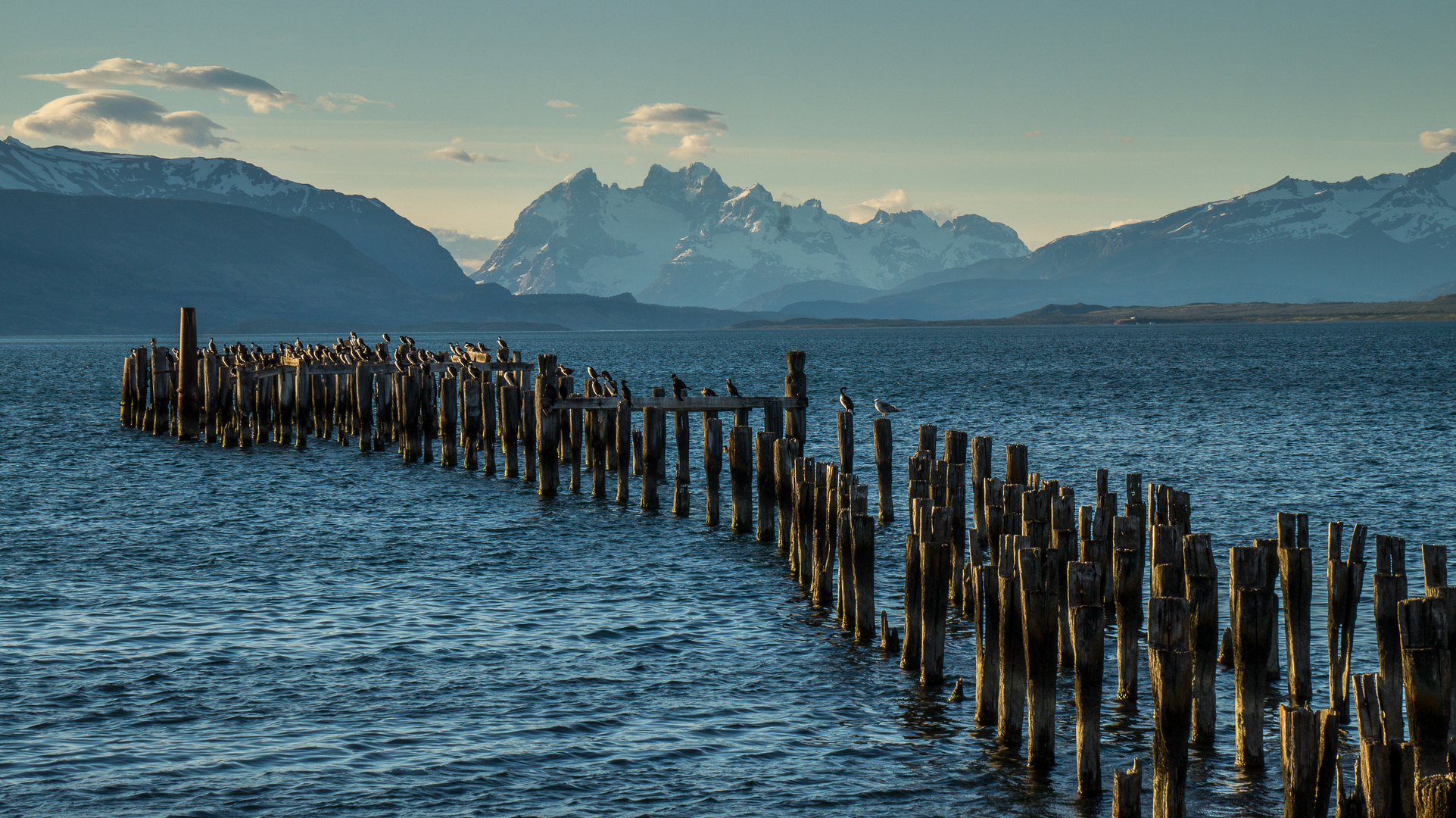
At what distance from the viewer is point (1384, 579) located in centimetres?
1103

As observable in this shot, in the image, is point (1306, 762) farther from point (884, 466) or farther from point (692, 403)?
point (692, 403)

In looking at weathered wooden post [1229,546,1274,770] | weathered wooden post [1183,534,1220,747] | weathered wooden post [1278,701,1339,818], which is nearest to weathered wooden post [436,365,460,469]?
weathered wooden post [1183,534,1220,747]

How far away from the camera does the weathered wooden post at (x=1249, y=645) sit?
10.9m

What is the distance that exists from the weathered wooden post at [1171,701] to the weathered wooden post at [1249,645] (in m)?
1.05

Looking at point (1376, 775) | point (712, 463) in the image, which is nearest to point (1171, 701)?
point (1376, 775)

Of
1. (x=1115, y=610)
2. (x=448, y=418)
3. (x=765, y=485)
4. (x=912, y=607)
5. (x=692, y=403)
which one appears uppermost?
(x=692, y=403)

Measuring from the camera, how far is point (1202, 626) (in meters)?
11.3

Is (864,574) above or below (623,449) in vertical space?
below

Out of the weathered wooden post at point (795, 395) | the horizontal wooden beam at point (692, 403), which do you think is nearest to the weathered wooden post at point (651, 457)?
the horizontal wooden beam at point (692, 403)

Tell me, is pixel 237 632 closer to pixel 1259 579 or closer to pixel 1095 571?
pixel 1095 571

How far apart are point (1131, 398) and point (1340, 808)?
5973 cm

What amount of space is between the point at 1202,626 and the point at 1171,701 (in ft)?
4.92

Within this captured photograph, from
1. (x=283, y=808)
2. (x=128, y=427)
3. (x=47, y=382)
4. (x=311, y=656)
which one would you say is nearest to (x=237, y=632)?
(x=311, y=656)

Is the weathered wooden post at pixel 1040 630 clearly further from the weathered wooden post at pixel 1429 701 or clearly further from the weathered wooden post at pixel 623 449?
the weathered wooden post at pixel 623 449
